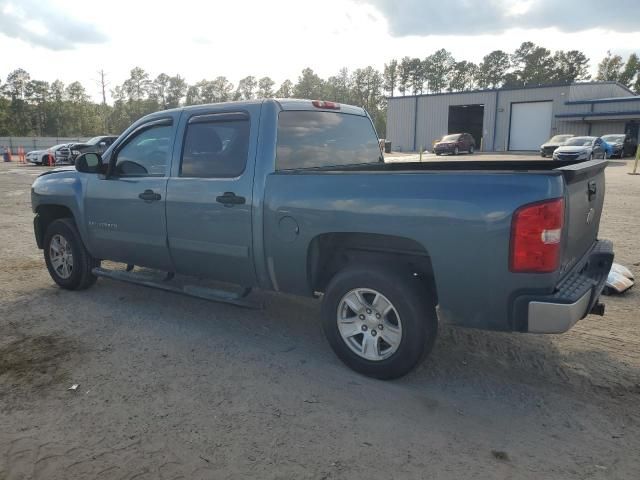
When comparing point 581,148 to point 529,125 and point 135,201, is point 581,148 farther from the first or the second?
point 135,201

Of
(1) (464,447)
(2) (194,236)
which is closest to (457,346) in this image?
(1) (464,447)

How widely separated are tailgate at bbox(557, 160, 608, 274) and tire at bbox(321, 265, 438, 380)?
937mm

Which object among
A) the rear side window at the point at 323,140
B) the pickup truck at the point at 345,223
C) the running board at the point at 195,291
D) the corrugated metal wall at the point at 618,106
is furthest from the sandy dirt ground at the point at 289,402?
the corrugated metal wall at the point at 618,106

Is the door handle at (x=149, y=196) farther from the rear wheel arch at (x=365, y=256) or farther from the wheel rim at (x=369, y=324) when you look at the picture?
the wheel rim at (x=369, y=324)

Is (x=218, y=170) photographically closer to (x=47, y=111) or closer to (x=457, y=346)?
(x=457, y=346)

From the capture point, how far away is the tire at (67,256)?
219 inches

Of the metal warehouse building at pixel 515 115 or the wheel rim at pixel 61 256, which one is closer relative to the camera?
the wheel rim at pixel 61 256

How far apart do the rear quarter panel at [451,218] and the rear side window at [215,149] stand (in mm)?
731

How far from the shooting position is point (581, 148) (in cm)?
2664

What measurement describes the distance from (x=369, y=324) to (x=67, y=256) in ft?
12.6

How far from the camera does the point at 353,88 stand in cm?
12044

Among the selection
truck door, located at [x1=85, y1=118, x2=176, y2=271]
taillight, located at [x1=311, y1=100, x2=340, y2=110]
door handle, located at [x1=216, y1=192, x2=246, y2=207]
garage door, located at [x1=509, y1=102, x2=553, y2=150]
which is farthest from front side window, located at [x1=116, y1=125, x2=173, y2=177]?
garage door, located at [x1=509, y1=102, x2=553, y2=150]

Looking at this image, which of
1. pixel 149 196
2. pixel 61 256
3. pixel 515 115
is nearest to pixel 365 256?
pixel 149 196

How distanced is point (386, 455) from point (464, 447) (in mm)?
448
